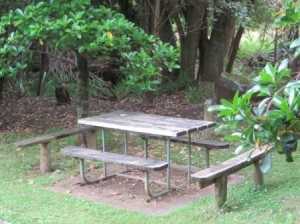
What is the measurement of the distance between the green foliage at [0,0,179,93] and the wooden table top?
457mm

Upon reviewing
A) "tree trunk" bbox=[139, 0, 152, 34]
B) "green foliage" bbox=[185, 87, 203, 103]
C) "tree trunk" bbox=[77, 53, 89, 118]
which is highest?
"tree trunk" bbox=[139, 0, 152, 34]

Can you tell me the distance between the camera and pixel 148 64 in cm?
662

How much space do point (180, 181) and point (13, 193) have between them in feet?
6.54

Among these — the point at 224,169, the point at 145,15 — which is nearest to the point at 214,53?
the point at 145,15

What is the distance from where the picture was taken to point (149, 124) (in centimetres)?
616

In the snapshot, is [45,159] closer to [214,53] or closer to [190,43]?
[190,43]

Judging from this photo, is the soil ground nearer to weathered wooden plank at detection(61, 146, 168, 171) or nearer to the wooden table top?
weathered wooden plank at detection(61, 146, 168, 171)

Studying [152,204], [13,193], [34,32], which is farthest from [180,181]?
[34,32]

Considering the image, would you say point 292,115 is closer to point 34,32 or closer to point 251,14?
point 34,32

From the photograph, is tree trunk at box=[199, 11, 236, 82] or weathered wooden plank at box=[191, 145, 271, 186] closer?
weathered wooden plank at box=[191, 145, 271, 186]

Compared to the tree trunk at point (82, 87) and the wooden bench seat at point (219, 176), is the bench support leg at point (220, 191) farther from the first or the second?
the tree trunk at point (82, 87)

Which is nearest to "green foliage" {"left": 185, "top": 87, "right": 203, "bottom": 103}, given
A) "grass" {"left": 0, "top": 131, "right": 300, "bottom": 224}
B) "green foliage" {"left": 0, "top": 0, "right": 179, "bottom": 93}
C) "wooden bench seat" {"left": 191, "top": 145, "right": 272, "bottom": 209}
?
"green foliage" {"left": 0, "top": 0, "right": 179, "bottom": 93}

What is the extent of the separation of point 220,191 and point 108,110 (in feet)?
19.9

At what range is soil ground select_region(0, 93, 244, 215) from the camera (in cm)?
573
